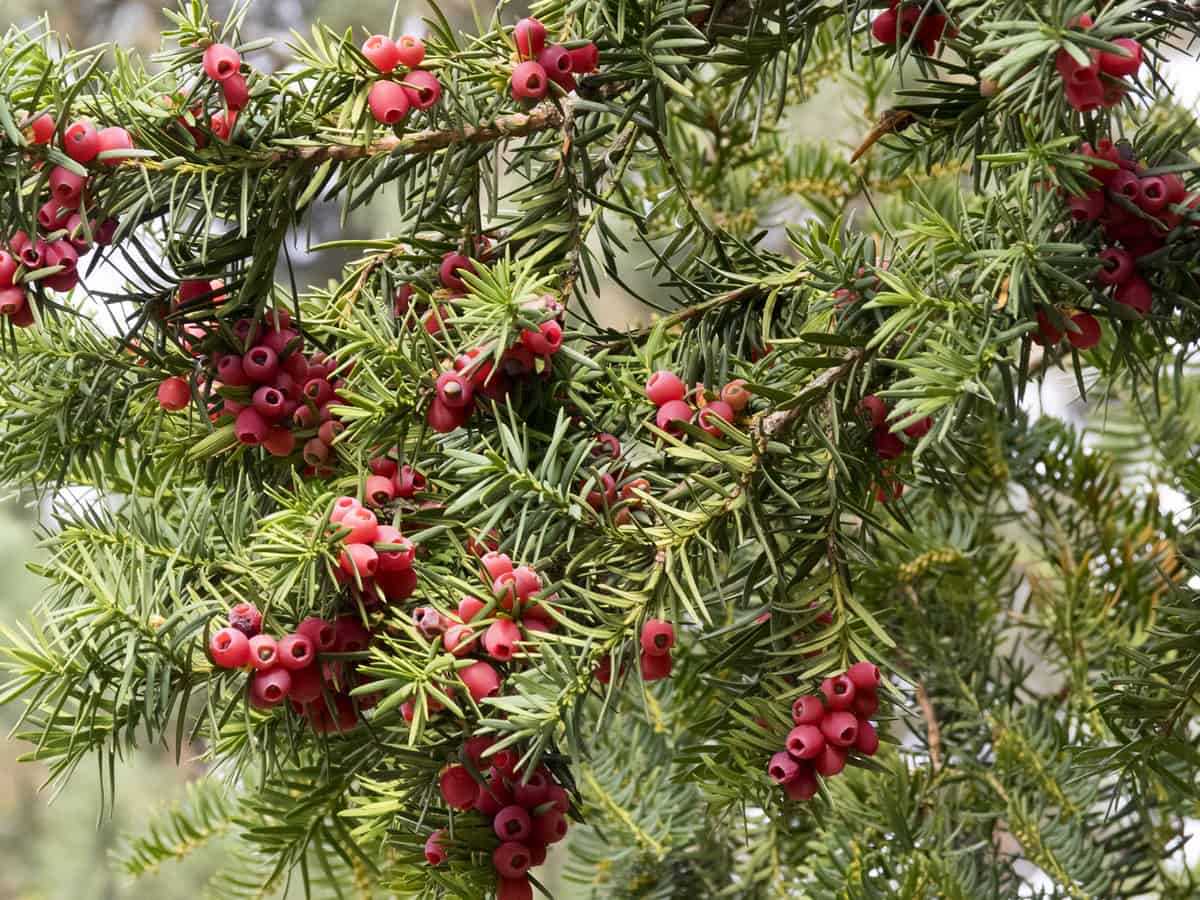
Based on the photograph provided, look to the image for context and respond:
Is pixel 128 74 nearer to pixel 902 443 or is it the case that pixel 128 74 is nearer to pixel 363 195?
pixel 363 195

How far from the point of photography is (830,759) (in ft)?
1.14

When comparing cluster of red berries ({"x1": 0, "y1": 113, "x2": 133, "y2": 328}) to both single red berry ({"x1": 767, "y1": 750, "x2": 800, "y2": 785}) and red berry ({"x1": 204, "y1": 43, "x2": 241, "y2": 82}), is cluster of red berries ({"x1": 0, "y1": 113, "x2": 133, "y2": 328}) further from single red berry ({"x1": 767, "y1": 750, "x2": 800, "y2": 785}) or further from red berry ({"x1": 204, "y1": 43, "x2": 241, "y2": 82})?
single red berry ({"x1": 767, "y1": 750, "x2": 800, "y2": 785})

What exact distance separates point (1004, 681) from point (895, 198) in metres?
0.30

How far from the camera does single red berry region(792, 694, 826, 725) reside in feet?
1.14

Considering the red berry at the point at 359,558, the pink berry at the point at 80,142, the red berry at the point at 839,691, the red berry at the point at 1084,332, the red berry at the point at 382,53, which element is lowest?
the red berry at the point at 839,691

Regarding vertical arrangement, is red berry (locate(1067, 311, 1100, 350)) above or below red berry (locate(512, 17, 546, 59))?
below

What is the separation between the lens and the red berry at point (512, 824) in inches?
13.9

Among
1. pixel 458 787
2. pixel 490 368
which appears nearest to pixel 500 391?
pixel 490 368

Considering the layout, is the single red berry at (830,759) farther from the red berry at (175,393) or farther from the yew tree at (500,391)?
the red berry at (175,393)

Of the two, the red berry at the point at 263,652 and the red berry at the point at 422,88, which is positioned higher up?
the red berry at the point at 422,88

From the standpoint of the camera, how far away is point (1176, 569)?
0.66 m

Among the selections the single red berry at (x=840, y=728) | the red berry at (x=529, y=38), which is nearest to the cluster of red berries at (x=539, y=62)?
the red berry at (x=529, y=38)

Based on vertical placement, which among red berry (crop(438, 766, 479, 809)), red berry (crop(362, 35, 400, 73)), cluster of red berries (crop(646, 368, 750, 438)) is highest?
red berry (crop(362, 35, 400, 73))

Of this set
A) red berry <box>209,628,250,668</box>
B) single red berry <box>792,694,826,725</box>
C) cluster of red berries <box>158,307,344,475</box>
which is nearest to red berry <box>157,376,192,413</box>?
cluster of red berries <box>158,307,344,475</box>
